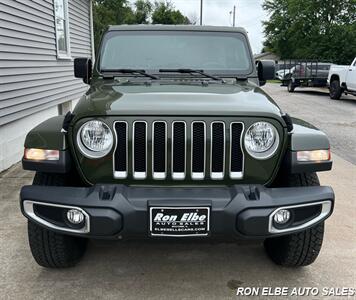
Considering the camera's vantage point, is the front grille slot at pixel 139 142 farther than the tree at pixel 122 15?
No

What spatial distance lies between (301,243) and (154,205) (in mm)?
1196

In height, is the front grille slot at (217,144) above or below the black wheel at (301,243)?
above

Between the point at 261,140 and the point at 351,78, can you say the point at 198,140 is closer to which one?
the point at 261,140

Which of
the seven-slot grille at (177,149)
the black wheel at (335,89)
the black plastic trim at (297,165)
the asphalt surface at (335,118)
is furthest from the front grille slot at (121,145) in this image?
the black wheel at (335,89)

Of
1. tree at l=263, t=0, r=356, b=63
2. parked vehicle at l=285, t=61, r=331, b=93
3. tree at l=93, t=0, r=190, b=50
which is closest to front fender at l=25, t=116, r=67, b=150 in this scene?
parked vehicle at l=285, t=61, r=331, b=93

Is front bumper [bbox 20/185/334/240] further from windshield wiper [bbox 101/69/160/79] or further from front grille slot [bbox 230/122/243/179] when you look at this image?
windshield wiper [bbox 101/69/160/79]

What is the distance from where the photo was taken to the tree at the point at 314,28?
36.9 metres

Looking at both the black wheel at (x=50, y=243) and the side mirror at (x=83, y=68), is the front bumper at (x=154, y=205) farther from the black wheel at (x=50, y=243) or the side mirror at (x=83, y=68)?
the side mirror at (x=83, y=68)

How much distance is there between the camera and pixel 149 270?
3.20 m

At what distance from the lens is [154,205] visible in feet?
8.20

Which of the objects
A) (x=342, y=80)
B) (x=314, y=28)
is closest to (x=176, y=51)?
(x=342, y=80)

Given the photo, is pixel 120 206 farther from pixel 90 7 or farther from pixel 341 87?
pixel 341 87

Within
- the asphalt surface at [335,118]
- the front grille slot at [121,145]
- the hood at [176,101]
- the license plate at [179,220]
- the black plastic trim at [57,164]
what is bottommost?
the asphalt surface at [335,118]

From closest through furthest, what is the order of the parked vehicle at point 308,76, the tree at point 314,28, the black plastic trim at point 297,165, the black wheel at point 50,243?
1. the black plastic trim at point 297,165
2. the black wheel at point 50,243
3. the parked vehicle at point 308,76
4. the tree at point 314,28
